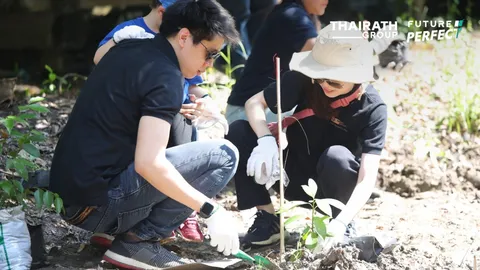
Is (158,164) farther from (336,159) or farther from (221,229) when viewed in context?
(336,159)

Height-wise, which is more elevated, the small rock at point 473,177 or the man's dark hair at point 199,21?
the man's dark hair at point 199,21

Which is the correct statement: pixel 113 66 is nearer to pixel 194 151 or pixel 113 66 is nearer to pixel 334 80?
pixel 194 151

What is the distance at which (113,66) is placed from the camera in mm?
2932

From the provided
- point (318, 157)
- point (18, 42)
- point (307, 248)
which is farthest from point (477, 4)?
point (307, 248)

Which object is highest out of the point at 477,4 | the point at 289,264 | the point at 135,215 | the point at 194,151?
the point at 194,151

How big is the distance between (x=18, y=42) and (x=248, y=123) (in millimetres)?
4074

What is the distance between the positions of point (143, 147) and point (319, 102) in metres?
0.91

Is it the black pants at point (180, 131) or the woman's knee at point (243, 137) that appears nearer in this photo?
the black pants at point (180, 131)

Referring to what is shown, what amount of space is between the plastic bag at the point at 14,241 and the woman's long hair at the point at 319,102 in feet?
4.12

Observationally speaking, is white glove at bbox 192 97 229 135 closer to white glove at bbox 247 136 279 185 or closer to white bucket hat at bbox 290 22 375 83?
white glove at bbox 247 136 279 185

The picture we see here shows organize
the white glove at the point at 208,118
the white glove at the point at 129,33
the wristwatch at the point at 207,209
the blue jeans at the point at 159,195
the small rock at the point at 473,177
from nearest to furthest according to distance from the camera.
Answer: the wristwatch at the point at 207,209
the blue jeans at the point at 159,195
the white glove at the point at 129,33
the white glove at the point at 208,118
the small rock at the point at 473,177

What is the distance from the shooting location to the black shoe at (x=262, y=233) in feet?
11.4

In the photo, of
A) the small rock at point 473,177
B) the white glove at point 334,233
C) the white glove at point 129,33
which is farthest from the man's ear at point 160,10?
the small rock at point 473,177

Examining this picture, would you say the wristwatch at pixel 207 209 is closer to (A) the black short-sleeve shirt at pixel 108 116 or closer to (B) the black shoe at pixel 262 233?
(A) the black short-sleeve shirt at pixel 108 116
